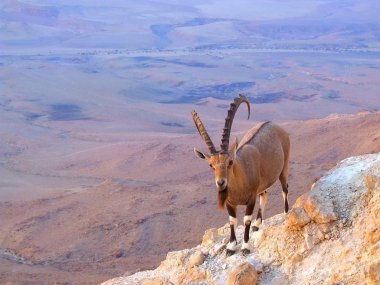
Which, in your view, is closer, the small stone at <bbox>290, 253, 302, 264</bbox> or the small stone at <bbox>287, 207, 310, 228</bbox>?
the small stone at <bbox>290, 253, 302, 264</bbox>


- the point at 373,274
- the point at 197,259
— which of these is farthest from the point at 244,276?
the point at 373,274

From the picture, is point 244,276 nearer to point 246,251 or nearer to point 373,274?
point 246,251

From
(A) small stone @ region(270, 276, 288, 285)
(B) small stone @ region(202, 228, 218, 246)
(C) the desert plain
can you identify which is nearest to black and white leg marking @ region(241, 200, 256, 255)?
(A) small stone @ region(270, 276, 288, 285)

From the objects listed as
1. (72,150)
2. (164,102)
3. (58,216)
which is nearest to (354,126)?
(58,216)

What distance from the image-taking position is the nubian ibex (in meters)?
7.79

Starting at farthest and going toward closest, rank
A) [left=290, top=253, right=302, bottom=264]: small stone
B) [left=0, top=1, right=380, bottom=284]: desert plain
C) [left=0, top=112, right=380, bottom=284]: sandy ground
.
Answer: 1. [left=0, top=1, right=380, bottom=284]: desert plain
2. [left=0, top=112, right=380, bottom=284]: sandy ground
3. [left=290, top=253, right=302, bottom=264]: small stone

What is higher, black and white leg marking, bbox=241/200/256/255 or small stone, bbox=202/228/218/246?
black and white leg marking, bbox=241/200/256/255

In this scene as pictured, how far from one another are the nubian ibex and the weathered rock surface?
0.35 m

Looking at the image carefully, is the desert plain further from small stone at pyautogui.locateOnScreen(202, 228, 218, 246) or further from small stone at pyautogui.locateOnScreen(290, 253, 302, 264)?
small stone at pyautogui.locateOnScreen(290, 253, 302, 264)

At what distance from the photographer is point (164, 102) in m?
54.3

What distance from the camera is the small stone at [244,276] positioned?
7.82 m

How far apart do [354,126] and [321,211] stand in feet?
68.2

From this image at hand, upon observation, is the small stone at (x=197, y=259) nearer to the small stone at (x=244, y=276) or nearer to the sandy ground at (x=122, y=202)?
the small stone at (x=244, y=276)

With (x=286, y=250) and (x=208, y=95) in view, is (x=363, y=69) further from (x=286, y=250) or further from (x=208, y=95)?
(x=286, y=250)
